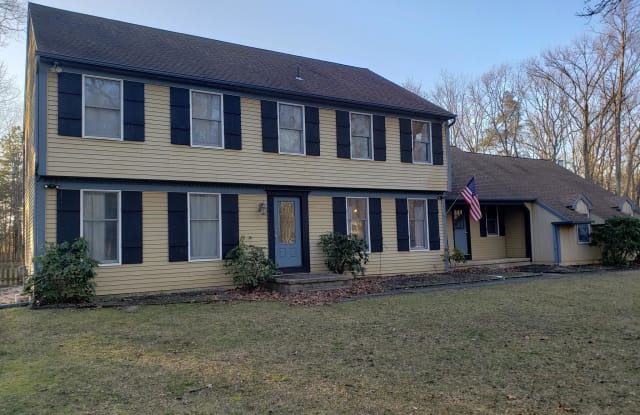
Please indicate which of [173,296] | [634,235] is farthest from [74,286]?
[634,235]

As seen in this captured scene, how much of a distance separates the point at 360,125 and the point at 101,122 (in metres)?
7.06

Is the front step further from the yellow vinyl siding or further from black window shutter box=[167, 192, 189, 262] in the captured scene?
black window shutter box=[167, 192, 189, 262]

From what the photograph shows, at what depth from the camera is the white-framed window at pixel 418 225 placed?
49.3 ft

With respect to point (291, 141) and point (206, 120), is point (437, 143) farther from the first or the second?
point (206, 120)

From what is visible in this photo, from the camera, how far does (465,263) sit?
16406mm

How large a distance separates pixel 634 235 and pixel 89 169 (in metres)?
17.6

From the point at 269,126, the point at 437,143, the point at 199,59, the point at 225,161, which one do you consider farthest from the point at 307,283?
the point at 437,143

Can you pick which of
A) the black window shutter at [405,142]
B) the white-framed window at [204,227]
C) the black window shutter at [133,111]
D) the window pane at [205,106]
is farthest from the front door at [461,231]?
the black window shutter at [133,111]

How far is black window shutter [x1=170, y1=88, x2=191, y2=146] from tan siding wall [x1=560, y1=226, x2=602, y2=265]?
45.1 ft

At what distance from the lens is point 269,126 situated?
12547mm

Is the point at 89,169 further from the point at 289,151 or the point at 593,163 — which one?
the point at 593,163

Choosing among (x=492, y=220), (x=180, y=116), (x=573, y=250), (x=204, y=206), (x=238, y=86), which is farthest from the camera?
(x=492, y=220)

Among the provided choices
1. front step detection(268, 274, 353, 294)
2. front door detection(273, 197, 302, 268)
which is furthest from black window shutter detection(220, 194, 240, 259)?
front step detection(268, 274, 353, 294)

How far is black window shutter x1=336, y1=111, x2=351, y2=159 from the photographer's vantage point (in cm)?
1367
